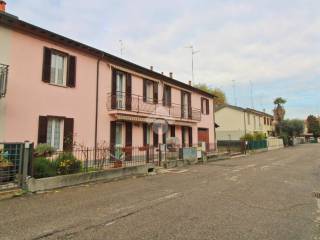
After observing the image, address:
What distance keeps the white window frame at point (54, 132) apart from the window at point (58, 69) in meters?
1.96

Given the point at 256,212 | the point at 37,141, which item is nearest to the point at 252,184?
the point at 256,212

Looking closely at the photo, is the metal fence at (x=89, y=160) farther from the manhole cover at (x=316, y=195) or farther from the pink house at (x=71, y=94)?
the manhole cover at (x=316, y=195)

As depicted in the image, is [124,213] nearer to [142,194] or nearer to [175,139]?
[142,194]

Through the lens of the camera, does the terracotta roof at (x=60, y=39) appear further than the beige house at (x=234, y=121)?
No

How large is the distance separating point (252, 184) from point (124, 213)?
6.35 meters

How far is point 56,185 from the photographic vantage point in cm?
1041

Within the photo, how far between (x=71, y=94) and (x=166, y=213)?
10.5 meters

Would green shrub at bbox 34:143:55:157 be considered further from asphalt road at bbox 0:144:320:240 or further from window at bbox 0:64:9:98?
asphalt road at bbox 0:144:320:240

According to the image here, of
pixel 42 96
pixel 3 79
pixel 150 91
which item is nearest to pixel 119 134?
pixel 150 91

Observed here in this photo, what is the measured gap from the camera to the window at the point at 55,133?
14.2 meters

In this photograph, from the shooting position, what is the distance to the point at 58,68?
1495 centimetres

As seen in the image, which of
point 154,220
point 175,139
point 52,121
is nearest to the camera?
point 154,220

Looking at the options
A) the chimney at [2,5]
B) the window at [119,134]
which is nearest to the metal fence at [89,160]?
the window at [119,134]

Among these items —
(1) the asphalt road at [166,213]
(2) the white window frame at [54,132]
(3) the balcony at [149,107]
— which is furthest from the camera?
(3) the balcony at [149,107]
